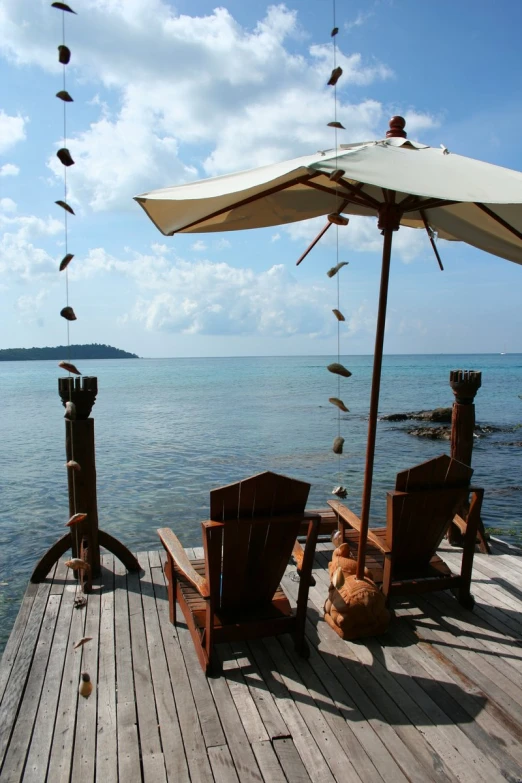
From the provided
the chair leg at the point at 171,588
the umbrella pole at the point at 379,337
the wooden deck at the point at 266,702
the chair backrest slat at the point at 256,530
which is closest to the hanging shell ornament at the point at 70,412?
the chair leg at the point at 171,588

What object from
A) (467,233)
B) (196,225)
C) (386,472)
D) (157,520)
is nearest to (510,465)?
(386,472)

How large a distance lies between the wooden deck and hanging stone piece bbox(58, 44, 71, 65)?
290 centimetres

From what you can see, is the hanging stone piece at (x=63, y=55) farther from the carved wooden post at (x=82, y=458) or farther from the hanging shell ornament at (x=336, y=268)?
the carved wooden post at (x=82, y=458)

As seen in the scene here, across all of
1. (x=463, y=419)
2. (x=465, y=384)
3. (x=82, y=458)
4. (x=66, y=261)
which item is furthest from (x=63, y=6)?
(x=463, y=419)

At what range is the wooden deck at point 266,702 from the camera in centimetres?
233

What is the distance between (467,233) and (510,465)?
11.0 meters

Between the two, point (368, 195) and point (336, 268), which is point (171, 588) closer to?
point (336, 268)

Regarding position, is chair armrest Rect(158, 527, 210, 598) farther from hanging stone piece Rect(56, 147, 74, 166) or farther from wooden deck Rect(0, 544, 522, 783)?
hanging stone piece Rect(56, 147, 74, 166)

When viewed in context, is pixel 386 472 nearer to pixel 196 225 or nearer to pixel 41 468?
pixel 41 468

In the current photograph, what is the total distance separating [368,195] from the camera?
136 inches

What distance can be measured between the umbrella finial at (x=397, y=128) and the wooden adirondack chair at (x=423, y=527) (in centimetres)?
192

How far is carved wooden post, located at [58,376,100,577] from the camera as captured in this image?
4109mm

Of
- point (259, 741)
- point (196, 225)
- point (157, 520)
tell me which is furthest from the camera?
point (157, 520)

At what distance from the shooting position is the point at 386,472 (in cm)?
1230
